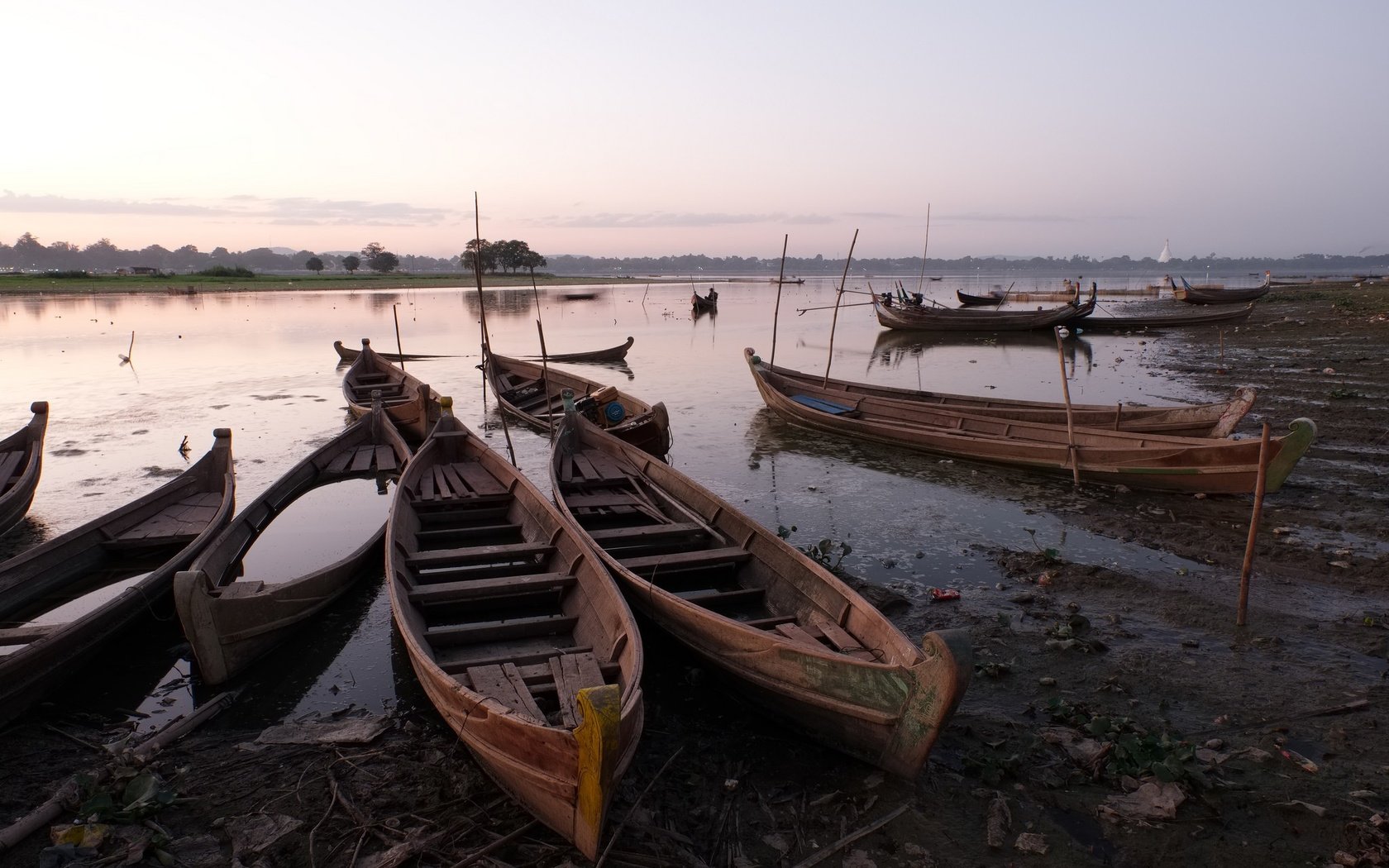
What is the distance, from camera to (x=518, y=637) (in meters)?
5.54

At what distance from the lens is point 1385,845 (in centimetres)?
360

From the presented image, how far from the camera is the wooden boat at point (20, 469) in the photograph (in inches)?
354

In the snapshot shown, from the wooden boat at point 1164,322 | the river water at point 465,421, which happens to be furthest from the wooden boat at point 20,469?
the wooden boat at point 1164,322

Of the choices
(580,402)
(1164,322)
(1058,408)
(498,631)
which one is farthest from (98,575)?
(1164,322)

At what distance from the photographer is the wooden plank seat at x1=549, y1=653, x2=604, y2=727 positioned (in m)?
4.44

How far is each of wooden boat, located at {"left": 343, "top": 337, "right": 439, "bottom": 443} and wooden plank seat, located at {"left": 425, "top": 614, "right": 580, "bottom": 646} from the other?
8.04 meters

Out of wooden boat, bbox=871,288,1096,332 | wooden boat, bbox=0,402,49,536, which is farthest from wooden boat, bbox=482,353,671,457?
wooden boat, bbox=871,288,1096,332

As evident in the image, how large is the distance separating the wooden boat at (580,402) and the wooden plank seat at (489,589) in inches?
185

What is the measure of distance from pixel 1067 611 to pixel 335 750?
6.10m

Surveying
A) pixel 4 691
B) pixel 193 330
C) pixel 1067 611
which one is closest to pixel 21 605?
pixel 4 691

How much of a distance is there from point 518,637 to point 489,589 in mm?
662

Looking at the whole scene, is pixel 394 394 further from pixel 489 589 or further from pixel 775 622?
pixel 775 622

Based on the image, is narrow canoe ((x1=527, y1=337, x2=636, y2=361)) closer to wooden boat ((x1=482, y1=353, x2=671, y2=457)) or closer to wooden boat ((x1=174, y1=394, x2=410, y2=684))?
wooden boat ((x1=482, y1=353, x2=671, y2=457))

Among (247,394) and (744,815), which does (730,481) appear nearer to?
(744,815)
